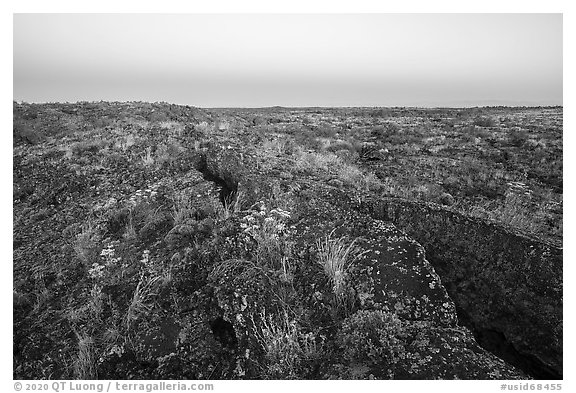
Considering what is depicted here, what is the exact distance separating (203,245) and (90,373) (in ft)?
5.66

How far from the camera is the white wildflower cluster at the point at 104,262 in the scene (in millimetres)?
4519

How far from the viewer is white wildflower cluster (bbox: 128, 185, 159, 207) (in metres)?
6.02

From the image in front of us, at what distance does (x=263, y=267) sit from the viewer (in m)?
3.81

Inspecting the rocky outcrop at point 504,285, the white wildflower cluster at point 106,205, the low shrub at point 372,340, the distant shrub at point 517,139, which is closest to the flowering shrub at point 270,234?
the low shrub at point 372,340

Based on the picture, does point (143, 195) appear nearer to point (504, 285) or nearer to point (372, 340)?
point (372, 340)

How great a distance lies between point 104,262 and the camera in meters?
Result: 4.71

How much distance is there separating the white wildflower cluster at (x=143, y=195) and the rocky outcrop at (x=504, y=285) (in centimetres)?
447

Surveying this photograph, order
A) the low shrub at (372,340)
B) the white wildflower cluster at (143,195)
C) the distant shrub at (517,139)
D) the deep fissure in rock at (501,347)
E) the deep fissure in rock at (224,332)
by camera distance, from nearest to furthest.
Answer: the low shrub at (372,340)
the deep fissure in rock at (224,332)
the deep fissure in rock at (501,347)
the white wildflower cluster at (143,195)
the distant shrub at (517,139)

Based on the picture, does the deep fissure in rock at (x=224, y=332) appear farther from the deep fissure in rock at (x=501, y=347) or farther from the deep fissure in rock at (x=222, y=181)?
the deep fissure in rock at (x=501, y=347)

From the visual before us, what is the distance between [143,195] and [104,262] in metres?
1.79

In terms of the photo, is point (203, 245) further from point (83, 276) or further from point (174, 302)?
point (83, 276)

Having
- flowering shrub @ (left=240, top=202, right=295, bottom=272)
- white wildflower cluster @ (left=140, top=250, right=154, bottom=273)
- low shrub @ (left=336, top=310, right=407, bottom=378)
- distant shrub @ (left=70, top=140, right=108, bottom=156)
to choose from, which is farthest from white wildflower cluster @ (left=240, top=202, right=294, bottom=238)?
distant shrub @ (left=70, top=140, right=108, bottom=156)

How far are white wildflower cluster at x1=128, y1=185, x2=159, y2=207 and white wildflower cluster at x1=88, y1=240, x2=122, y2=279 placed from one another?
1.18m
